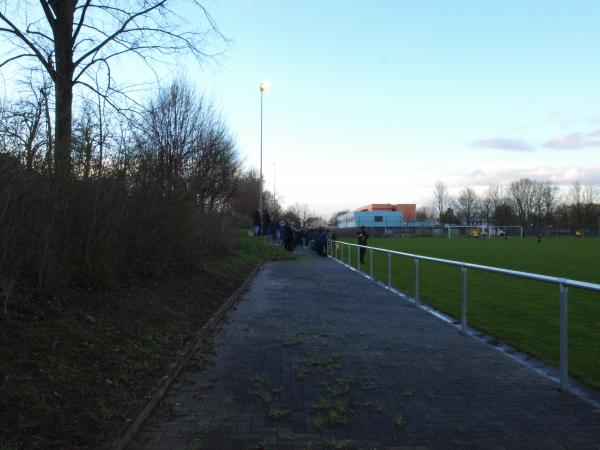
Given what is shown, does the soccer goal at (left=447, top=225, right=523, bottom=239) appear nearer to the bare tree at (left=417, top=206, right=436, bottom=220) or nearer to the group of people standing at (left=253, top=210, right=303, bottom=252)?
the bare tree at (left=417, top=206, right=436, bottom=220)

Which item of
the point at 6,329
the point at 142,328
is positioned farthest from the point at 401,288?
the point at 6,329

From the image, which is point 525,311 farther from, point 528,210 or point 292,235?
point 528,210

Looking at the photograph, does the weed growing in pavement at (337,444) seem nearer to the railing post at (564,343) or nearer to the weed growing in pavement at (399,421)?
the weed growing in pavement at (399,421)

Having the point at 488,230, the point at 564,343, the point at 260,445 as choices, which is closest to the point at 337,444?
the point at 260,445

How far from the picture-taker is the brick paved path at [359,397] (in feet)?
12.4

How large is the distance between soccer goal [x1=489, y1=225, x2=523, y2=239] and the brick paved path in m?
97.2

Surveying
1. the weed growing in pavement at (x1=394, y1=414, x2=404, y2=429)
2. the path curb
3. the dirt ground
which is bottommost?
the weed growing in pavement at (x1=394, y1=414, x2=404, y2=429)

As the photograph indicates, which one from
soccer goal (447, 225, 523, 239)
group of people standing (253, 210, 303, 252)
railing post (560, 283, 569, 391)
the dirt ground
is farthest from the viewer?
soccer goal (447, 225, 523, 239)

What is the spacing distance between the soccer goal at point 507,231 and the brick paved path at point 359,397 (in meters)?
97.2

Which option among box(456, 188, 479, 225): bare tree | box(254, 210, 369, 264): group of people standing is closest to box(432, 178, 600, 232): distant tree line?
box(456, 188, 479, 225): bare tree

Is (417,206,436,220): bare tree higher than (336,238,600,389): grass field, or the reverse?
(417,206,436,220): bare tree

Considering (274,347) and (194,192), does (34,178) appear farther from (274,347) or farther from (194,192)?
(194,192)

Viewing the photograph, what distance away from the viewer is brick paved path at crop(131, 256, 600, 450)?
3.77 meters

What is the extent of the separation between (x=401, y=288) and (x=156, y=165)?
22.6 feet
